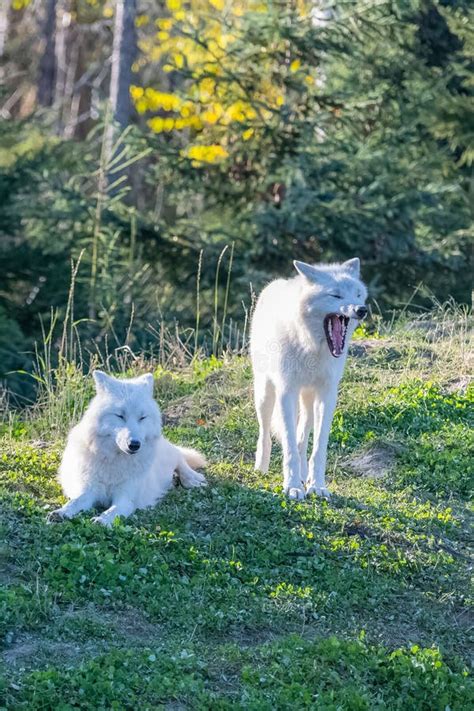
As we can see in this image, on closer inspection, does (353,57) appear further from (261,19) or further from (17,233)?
(17,233)

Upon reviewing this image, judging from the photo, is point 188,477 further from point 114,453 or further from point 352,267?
point 352,267

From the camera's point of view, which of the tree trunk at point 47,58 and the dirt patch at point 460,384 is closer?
the dirt patch at point 460,384

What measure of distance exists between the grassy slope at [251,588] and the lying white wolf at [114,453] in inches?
6.3

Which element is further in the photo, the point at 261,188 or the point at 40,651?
the point at 261,188

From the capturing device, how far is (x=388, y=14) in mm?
14070

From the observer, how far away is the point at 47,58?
26.6 metres

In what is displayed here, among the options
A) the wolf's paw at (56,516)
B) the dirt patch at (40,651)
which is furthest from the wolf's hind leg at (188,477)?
the dirt patch at (40,651)

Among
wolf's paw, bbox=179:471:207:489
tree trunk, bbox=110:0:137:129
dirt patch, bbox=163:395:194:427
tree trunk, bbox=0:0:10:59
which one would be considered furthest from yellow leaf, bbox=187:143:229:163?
tree trunk, bbox=0:0:10:59

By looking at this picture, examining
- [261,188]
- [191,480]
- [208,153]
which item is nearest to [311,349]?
[191,480]

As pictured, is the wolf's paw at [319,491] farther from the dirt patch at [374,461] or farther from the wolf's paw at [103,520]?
the wolf's paw at [103,520]

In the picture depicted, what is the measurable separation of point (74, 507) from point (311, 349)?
192 centimetres

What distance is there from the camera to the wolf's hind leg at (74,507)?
255 inches

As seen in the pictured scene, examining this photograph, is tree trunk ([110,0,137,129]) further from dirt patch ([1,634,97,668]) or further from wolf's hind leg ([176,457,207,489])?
dirt patch ([1,634,97,668])

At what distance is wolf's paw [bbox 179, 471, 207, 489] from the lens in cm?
739
